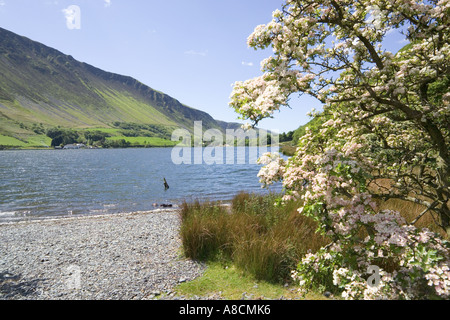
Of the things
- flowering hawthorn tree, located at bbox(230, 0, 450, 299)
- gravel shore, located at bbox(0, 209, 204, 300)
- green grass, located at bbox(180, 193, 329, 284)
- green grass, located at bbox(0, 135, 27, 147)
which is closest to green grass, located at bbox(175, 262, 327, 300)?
green grass, located at bbox(180, 193, 329, 284)

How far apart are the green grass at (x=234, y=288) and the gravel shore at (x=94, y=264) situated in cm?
46

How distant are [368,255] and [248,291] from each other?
319cm

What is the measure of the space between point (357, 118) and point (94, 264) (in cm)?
926

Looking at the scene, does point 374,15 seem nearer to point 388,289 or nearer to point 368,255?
point 368,255

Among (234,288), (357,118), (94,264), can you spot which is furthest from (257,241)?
(94,264)

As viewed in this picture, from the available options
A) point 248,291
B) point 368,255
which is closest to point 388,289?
point 368,255

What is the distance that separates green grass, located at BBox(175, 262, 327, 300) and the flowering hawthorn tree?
1311mm

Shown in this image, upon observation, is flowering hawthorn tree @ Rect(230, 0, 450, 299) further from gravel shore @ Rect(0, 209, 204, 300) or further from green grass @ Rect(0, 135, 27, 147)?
green grass @ Rect(0, 135, 27, 147)

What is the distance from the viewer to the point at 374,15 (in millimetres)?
4797

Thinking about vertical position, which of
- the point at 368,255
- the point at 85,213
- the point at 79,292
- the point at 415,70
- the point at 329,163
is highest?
the point at 415,70

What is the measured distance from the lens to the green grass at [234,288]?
6.44 meters

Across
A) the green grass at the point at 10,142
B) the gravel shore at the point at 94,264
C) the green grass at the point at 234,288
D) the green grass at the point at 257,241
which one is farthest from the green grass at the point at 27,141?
the green grass at the point at 234,288

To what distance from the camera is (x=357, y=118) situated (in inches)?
226

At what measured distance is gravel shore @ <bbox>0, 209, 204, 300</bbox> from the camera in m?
7.03
